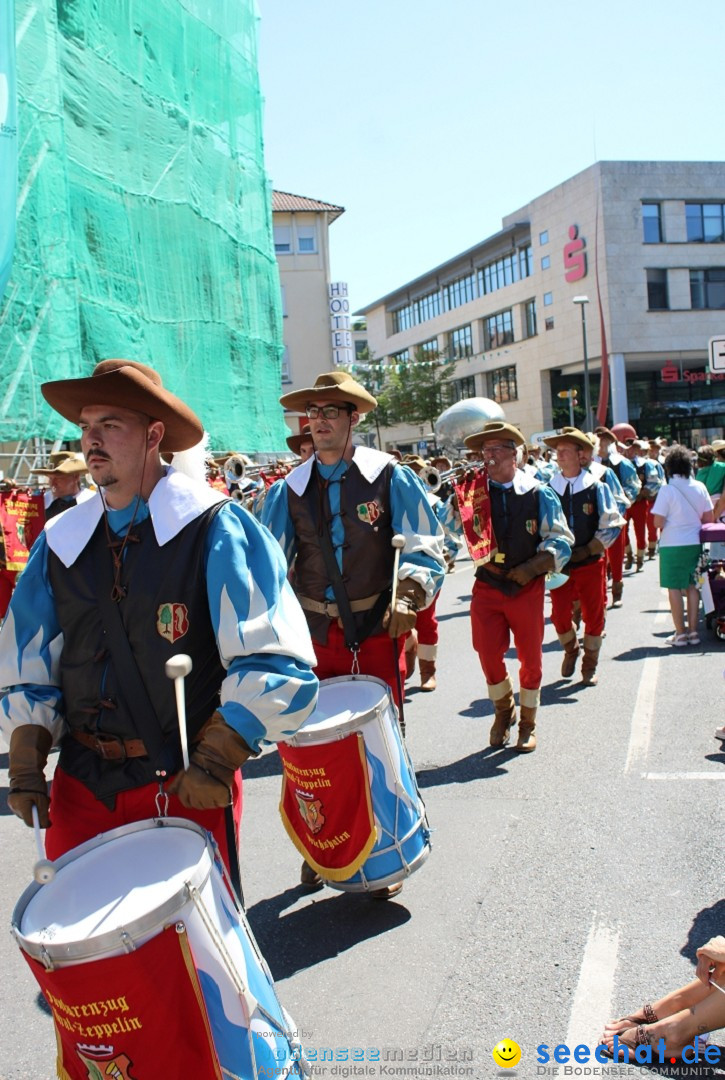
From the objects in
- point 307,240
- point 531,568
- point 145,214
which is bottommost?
point 531,568

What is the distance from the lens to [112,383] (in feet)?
9.03

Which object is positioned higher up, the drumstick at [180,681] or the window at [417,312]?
the window at [417,312]

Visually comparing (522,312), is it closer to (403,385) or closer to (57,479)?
(403,385)

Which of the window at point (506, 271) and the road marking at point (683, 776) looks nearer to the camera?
the road marking at point (683, 776)

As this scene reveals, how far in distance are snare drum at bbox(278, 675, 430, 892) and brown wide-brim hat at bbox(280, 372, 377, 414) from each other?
1440mm

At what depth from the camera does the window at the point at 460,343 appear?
6512cm

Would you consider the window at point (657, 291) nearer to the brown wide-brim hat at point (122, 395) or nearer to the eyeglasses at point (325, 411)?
the eyeglasses at point (325, 411)

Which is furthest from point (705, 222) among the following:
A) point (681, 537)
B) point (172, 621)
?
point (172, 621)

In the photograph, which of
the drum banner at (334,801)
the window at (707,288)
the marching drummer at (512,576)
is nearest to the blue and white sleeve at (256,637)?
the drum banner at (334,801)

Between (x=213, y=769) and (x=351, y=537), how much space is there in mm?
2338

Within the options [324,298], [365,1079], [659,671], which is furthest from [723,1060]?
[324,298]

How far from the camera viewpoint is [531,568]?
6547 millimetres

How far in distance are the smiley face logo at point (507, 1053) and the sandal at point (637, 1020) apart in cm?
30

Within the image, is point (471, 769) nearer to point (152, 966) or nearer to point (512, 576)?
point (512, 576)
